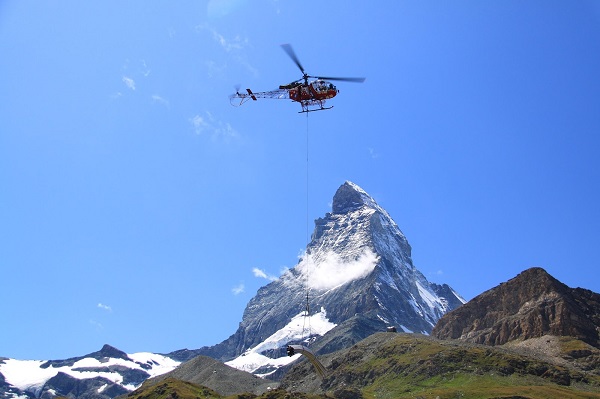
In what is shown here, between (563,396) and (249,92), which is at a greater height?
(249,92)

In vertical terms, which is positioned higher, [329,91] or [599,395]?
[329,91]

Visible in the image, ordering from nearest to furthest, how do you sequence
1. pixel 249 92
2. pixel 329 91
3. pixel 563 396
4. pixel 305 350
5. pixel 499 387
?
pixel 305 350 < pixel 329 91 < pixel 249 92 < pixel 563 396 < pixel 499 387

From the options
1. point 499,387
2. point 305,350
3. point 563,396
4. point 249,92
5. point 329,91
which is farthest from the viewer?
point 499,387

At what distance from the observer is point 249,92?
110688 mm

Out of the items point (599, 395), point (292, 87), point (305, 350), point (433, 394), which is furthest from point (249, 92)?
point (599, 395)

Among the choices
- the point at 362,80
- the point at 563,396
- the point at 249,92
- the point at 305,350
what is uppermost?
the point at 249,92

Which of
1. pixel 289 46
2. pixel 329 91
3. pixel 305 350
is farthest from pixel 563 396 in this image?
pixel 305 350

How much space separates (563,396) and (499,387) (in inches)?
770

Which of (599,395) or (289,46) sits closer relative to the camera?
(289,46)

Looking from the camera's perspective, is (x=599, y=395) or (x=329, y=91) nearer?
(x=329, y=91)

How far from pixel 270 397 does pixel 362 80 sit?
12396cm

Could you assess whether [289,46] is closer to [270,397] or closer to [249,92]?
[249,92]

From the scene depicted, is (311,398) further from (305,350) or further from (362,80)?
(305,350)

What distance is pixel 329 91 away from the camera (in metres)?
100
